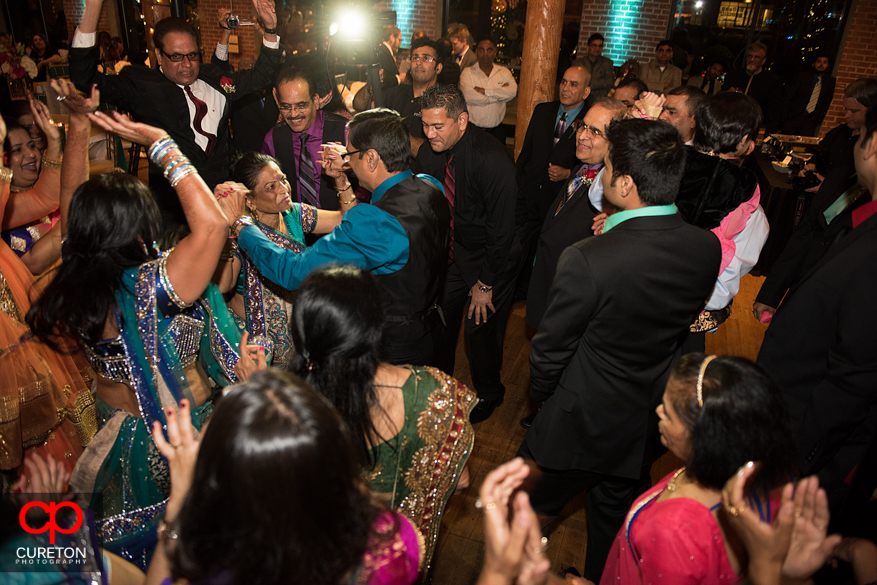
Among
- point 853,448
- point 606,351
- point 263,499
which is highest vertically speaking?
point 263,499

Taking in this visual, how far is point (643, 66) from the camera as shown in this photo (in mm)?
7574

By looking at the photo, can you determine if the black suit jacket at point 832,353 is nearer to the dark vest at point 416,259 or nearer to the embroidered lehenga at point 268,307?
the dark vest at point 416,259

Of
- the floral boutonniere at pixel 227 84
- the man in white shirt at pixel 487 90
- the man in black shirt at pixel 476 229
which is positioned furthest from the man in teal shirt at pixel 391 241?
the man in white shirt at pixel 487 90

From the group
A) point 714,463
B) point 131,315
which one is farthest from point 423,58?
point 714,463

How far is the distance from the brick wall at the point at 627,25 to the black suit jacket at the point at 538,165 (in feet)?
17.5

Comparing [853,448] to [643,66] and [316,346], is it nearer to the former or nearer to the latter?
[316,346]

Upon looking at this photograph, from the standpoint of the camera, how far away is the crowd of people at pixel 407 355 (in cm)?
83

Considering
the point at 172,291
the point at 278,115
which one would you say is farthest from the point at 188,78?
the point at 172,291

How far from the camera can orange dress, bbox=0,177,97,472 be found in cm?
178

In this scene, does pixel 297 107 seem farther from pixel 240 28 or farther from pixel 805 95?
pixel 240 28

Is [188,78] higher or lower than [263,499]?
higher

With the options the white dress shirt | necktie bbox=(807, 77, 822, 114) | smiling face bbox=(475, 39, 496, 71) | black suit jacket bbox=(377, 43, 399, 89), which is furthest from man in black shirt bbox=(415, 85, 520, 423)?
necktie bbox=(807, 77, 822, 114)

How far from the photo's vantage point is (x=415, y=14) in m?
9.13

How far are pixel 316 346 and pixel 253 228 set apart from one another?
91 cm
